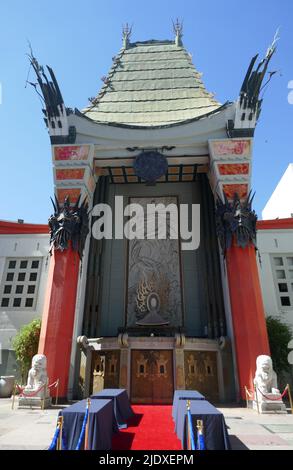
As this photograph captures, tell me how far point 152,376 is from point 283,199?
21.4 metres

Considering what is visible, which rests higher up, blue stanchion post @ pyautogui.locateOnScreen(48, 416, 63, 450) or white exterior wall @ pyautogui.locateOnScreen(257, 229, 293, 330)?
white exterior wall @ pyautogui.locateOnScreen(257, 229, 293, 330)

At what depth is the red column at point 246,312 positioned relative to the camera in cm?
1547

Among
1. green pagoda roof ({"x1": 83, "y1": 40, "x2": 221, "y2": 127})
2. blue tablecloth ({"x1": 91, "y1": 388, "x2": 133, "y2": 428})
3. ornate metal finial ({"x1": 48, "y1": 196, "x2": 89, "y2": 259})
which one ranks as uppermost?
green pagoda roof ({"x1": 83, "y1": 40, "x2": 221, "y2": 127})

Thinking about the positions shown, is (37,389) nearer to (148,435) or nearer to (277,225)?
(148,435)

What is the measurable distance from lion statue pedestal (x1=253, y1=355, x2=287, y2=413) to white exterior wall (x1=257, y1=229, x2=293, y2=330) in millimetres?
7038

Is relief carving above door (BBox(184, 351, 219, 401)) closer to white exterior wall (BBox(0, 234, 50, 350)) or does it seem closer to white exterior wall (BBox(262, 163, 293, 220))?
white exterior wall (BBox(0, 234, 50, 350))

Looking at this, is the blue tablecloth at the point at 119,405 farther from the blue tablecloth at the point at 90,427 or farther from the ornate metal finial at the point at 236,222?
the ornate metal finial at the point at 236,222

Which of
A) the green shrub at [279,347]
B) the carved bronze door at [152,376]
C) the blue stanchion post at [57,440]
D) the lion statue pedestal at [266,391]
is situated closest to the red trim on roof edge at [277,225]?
the green shrub at [279,347]

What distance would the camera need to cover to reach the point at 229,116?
66.3 feet

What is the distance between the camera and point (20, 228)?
930 inches

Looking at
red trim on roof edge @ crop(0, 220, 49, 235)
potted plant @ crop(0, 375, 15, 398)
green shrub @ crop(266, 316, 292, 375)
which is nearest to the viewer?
potted plant @ crop(0, 375, 15, 398)

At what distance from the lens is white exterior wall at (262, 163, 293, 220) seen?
27875 mm

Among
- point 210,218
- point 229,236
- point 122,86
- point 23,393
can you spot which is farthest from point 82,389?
point 122,86

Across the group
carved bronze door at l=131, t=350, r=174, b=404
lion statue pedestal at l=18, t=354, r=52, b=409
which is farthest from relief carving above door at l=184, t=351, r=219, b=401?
lion statue pedestal at l=18, t=354, r=52, b=409
